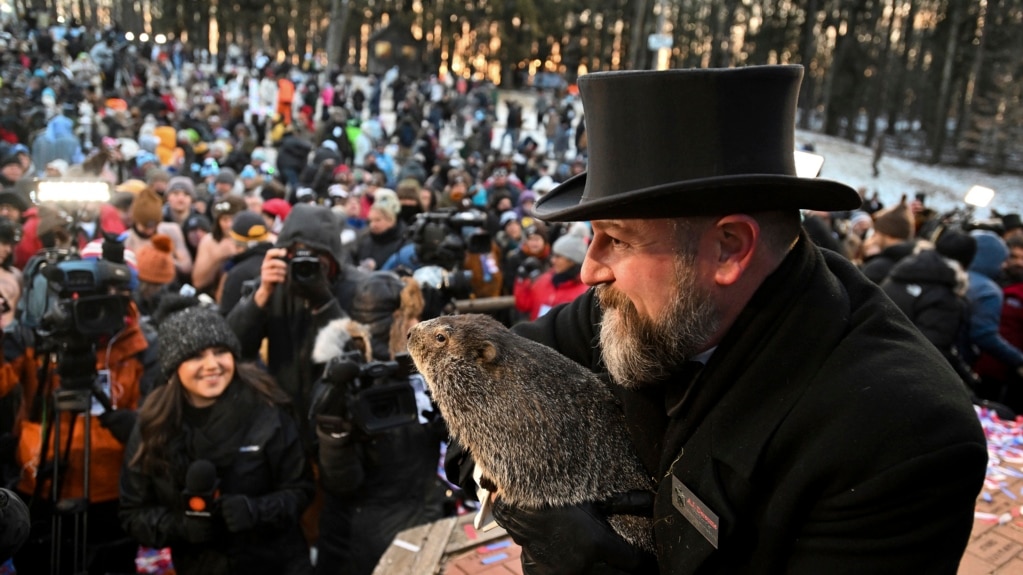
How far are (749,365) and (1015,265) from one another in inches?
337

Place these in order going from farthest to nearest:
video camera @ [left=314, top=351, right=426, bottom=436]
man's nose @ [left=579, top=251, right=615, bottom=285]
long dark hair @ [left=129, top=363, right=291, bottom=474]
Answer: long dark hair @ [left=129, top=363, right=291, bottom=474], video camera @ [left=314, top=351, right=426, bottom=436], man's nose @ [left=579, top=251, right=615, bottom=285]

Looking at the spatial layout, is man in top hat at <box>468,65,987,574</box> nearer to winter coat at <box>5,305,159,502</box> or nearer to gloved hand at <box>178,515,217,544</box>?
gloved hand at <box>178,515,217,544</box>

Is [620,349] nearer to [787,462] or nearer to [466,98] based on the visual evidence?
[787,462]

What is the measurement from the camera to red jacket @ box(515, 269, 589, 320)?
6172 mm

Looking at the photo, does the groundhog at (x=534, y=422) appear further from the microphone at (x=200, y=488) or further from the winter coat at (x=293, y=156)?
the winter coat at (x=293, y=156)

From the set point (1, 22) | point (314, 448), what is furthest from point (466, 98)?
point (314, 448)

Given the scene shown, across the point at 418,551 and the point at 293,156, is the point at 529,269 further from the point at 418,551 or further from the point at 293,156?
the point at 293,156

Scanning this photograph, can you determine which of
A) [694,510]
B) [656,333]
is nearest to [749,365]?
[656,333]

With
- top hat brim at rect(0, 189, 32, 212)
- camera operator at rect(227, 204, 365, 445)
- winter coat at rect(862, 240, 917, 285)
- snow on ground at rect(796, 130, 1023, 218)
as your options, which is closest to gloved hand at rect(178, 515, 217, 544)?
camera operator at rect(227, 204, 365, 445)

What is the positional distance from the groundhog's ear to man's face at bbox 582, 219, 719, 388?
1.05 ft

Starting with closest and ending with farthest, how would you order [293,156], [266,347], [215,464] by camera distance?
[215,464] → [266,347] → [293,156]

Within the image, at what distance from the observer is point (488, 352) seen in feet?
6.22

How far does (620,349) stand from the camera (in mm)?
1735

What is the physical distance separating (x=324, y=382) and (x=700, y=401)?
2.42 m
